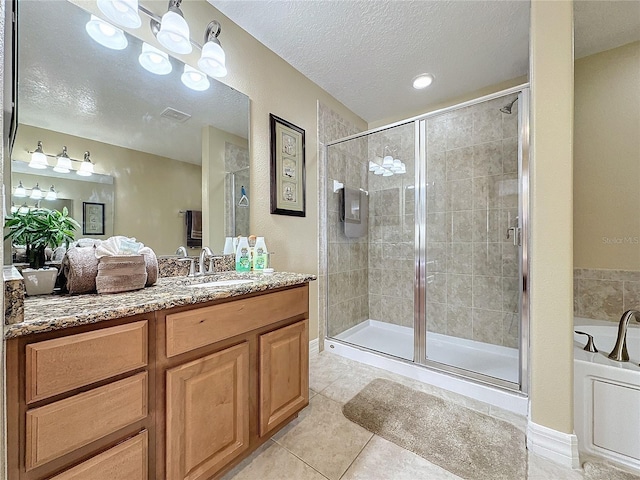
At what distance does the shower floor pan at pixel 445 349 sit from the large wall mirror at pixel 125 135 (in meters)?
1.68

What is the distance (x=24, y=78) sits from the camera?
1.07 m

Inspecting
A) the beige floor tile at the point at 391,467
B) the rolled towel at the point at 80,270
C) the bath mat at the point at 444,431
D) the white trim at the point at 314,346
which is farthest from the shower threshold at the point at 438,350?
the rolled towel at the point at 80,270

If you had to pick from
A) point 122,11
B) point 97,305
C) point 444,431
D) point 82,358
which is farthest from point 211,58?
point 444,431

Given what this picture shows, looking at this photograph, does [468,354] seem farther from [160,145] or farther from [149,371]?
[160,145]

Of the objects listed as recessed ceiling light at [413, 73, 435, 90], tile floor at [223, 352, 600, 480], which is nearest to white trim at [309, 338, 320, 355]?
tile floor at [223, 352, 600, 480]

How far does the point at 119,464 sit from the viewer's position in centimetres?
82

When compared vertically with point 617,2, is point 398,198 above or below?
below

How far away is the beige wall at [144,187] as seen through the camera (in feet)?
3.96

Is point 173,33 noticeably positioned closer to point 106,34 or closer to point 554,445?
point 106,34

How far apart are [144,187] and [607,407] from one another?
8.44 ft

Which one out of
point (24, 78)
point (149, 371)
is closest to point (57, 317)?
point (149, 371)

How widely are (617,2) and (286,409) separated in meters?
3.09

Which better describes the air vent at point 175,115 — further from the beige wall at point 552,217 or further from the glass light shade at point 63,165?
the beige wall at point 552,217

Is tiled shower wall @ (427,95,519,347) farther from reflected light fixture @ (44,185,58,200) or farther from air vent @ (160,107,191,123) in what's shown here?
reflected light fixture @ (44,185,58,200)
